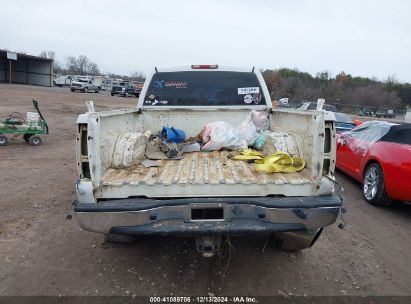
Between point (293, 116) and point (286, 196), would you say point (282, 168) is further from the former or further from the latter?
point (293, 116)

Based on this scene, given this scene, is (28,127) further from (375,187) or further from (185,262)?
(375,187)

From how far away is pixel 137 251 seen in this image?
4.25m

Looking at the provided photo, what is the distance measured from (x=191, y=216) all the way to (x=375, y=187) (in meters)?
4.13

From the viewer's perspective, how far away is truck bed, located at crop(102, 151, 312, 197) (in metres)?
3.16

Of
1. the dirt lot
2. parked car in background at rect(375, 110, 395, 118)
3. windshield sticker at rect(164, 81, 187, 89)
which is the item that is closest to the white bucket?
the dirt lot

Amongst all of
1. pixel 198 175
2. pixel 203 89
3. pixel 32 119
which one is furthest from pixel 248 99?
pixel 32 119

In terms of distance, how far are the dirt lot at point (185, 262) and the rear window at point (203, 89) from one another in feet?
6.57

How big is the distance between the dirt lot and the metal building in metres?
59.4

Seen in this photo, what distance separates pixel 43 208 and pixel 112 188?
111 inches

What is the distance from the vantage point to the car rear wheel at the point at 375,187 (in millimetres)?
5789

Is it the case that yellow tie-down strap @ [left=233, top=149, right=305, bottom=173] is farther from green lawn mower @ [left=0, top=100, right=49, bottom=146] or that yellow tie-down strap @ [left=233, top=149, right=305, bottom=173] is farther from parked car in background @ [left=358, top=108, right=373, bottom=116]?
parked car in background @ [left=358, top=108, right=373, bottom=116]

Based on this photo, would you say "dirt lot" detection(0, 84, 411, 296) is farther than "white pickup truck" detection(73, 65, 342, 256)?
Yes

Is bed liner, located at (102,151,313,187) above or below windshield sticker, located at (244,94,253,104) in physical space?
below

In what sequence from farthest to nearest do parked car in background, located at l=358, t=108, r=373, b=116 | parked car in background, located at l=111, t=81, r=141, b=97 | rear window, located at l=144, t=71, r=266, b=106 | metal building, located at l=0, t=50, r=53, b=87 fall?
metal building, located at l=0, t=50, r=53, b=87
parked car in background, located at l=358, t=108, r=373, b=116
parked car in background, located at l=111, t=81, r=141, b=97
rear window, located at l=144, t=71, r=266, b=106
